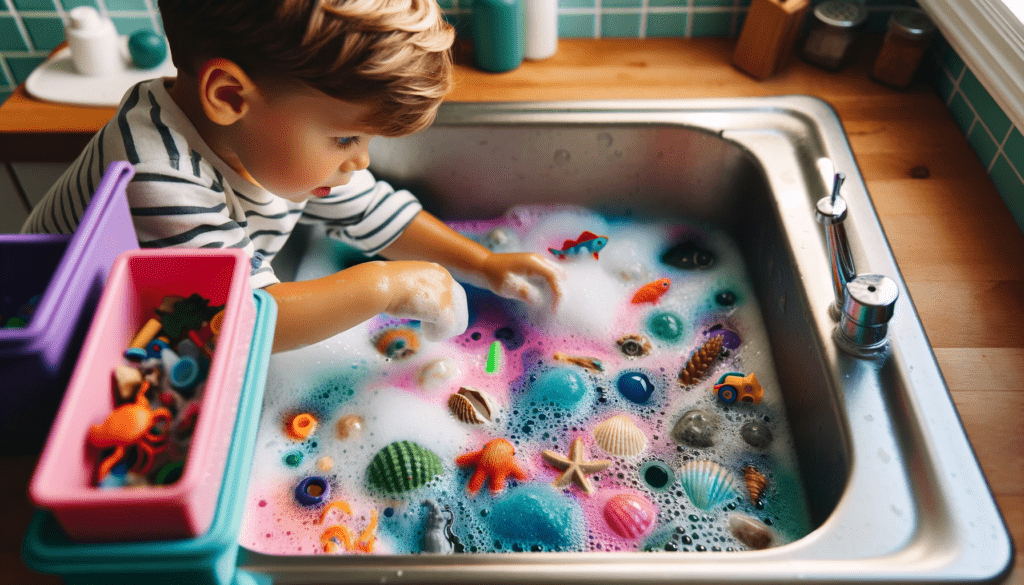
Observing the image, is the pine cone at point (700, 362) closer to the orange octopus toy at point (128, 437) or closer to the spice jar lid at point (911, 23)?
the spice jar lid at point (911, 23)

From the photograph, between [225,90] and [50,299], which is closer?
[50,299]

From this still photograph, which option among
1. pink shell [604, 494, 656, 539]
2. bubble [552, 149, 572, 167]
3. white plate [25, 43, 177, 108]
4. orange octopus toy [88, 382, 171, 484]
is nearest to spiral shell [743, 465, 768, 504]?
pink shell [604, 494, 656, 539]

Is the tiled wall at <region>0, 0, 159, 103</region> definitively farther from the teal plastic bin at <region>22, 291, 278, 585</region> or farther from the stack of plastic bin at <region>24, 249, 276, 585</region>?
the teal plastic bin at <region>22, 291, 278, 585</region>

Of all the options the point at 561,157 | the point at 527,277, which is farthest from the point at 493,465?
the point at 561,157

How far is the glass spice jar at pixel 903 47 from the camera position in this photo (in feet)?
3.97

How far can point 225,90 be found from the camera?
78cm

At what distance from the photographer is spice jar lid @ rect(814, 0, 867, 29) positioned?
49.3 inches

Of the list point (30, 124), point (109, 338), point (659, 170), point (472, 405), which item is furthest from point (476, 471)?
point (30, 124)

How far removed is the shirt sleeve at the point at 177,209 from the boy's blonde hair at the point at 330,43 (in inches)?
4.7

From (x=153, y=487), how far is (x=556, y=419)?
61 cm

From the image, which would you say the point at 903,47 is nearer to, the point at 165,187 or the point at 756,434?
the point at 756,434

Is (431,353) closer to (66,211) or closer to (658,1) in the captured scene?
(66,211)

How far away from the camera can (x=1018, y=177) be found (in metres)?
1.02

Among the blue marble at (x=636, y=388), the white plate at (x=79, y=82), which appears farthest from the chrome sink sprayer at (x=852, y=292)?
the white plate at (x=79, y=82)
